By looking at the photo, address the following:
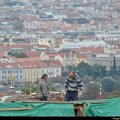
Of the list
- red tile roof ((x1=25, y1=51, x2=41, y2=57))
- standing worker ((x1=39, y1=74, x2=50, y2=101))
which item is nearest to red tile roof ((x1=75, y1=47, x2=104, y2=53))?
red tile roof ((x1=25, y1=51, x2=41, y2=57))

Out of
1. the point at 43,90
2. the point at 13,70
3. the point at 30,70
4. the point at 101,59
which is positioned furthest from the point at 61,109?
the point at 101,59

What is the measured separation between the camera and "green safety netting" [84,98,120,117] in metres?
5.90

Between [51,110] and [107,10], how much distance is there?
78945 mm

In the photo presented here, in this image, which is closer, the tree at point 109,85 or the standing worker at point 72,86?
the standing worker at point 72,86

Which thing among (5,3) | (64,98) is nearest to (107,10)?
(5,3)

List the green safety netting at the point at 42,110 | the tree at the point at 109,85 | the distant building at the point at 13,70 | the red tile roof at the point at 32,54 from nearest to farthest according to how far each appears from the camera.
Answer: the green safety netting at the point at 42,110
the tree at the point at 109,85
the distant building at the point at 13,70
the red tile roof at the point at 32,54

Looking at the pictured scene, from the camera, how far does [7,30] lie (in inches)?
2884

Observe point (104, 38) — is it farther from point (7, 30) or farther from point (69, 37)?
point (7, 30)

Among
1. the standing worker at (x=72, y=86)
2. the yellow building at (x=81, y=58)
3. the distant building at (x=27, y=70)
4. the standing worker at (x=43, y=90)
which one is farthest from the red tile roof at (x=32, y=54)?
the standing worker at (x=43, y=90)

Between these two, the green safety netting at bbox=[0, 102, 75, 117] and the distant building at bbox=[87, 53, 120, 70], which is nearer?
the green safety netting at bbox=[0, 102, 75, 117]

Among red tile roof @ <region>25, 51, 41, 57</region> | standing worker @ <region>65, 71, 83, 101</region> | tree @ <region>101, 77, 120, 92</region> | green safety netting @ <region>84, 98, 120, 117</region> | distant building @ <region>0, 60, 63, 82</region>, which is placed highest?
green safety netting @ <region>84, 98, 120, 117</region>

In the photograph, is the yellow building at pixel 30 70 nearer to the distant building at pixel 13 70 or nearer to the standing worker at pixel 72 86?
the distant building at pixel 13 70

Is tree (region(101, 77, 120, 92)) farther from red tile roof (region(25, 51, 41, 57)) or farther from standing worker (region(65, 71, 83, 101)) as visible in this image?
red tile roof (region(25, 51, 41, 57))

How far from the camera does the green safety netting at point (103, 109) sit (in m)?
5.90
